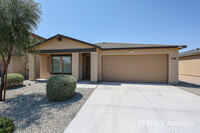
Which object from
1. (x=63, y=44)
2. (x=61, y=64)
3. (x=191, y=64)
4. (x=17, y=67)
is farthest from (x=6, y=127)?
(x=191, y=64)

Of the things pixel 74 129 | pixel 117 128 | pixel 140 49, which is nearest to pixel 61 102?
pixel 74 129

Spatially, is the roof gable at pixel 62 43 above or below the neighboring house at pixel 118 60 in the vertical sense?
above

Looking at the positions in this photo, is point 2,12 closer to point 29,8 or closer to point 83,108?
point 29,8

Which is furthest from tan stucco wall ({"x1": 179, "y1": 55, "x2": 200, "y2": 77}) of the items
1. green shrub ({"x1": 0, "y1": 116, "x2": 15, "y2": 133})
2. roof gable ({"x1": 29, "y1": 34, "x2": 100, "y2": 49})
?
green shrub ({"x1": 0, "y1": 116, "x2": 15, "y2": 133})

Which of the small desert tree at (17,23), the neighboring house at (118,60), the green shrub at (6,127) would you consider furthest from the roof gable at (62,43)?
the green shrub at (6,127)

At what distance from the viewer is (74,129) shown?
7.43 ft

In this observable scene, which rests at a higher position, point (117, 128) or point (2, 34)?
point (2, 34)

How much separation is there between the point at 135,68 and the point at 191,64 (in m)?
7.17

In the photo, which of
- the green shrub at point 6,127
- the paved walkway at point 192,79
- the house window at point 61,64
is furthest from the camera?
the house window at point 61,64

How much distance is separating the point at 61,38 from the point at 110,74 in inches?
229

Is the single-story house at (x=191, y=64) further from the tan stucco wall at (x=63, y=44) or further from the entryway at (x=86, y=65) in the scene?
the entryway at (x=86, y=65)

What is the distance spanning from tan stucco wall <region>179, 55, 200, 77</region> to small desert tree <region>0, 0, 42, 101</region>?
47.1 ft

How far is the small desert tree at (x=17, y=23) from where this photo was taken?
375 centimetres

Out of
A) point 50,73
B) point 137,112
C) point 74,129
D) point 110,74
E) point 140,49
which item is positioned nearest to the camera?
point 74,129
